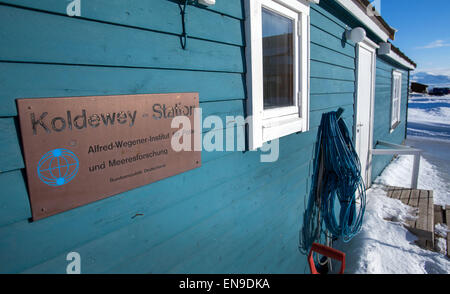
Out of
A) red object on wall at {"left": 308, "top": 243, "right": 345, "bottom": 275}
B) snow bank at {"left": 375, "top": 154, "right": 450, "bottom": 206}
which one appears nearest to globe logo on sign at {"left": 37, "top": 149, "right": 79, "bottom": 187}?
A: red object on wall at {"left": 308, "top": 243, "right": 345, "bottom": 275}

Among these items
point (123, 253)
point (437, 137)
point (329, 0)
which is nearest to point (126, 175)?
point (123, 253)

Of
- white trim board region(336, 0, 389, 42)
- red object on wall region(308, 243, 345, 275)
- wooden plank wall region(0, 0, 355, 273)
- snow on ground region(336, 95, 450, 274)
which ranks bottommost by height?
snow on ground region(336, 95, 450, 274)

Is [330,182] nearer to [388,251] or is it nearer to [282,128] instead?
[388,251]

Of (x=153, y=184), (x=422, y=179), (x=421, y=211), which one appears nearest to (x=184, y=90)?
(x=153, y=184)

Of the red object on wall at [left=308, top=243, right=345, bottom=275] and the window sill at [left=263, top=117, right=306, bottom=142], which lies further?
the red object on wall at [left=308, top=243, right=345, bottom=275]

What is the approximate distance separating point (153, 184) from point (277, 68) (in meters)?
1.53

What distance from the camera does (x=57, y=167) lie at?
3.32 ft

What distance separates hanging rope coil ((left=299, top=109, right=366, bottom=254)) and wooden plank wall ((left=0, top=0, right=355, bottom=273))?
93cm

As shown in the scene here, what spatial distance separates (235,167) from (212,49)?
79 cm

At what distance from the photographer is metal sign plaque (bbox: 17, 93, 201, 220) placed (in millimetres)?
963

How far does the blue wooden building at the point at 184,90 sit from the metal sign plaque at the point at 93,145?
4 cm

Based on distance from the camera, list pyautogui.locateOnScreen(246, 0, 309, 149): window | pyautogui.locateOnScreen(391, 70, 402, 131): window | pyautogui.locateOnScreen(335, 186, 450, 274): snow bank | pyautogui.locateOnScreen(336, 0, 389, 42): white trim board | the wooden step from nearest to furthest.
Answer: pyautogui.locateOnScreen(246, 0, 309, 149): window, pyautogui.locateOnScreen(335, 186, 450, 274): snow bank, pyautogui.locateOnScreen(336, 0, 389, 42): white trim board, the wooden step, pyautogui.locateOnScreen(391, 70, 402, 131): window

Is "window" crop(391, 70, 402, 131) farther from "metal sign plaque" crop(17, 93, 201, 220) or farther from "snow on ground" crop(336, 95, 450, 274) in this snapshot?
"metal sign plaque" crop(17, 93, 201, 220)
